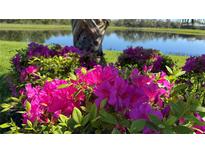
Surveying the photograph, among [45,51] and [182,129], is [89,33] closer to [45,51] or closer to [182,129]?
[45,51]

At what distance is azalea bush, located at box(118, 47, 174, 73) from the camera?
5480 mm

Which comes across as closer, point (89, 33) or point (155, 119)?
point (155, 119)

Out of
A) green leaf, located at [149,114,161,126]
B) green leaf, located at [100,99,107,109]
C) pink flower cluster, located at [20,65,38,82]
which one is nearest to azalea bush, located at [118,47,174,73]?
pink flower cluster, located at [20,65,38,82]

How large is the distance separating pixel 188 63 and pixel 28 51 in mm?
1797

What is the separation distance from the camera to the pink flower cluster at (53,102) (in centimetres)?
114

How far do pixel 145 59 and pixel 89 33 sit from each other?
1.00 m

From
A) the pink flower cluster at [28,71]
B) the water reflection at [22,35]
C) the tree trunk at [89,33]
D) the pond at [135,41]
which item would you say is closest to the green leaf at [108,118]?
A: the pink flower cluster at [28,71]

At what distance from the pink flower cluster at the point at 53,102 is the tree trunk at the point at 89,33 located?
13.1 ft

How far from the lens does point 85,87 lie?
1205mm

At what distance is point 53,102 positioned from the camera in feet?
3.91

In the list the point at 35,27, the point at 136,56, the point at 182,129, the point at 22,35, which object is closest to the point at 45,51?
the point at 136,56
